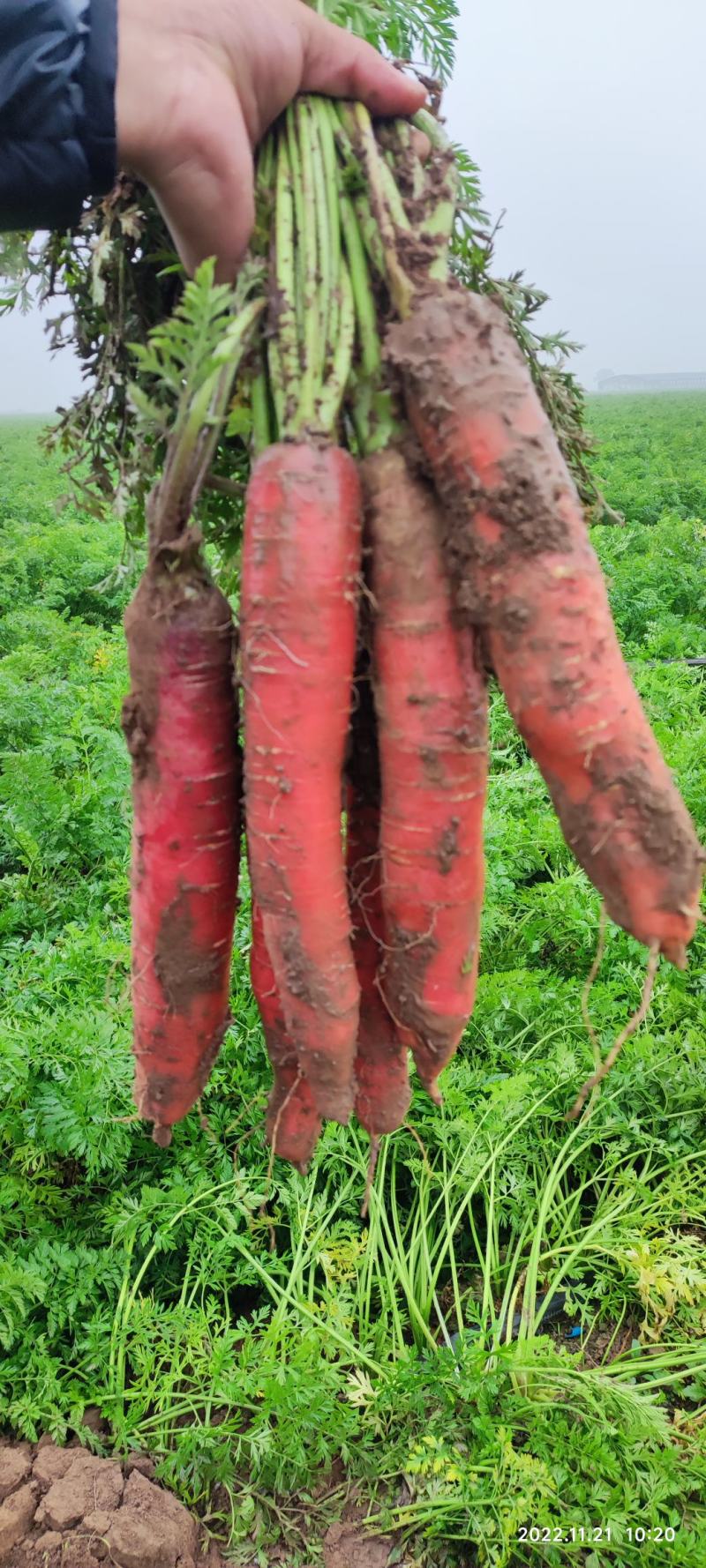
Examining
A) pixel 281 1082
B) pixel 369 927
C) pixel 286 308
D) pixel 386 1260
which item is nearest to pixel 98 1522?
pixel 386 1260

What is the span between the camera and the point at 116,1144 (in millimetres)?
2465

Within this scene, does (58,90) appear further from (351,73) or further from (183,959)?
(183,959)

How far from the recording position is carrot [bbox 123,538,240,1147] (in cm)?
129

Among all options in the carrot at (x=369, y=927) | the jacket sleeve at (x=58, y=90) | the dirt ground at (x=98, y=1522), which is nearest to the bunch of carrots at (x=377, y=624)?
the carrot at (x=369, y=927)

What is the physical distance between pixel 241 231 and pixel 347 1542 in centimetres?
262

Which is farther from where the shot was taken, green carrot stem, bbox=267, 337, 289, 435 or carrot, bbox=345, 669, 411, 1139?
carrot, bbox=345, 669, 411, 1139

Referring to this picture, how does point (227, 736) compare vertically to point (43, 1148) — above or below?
above

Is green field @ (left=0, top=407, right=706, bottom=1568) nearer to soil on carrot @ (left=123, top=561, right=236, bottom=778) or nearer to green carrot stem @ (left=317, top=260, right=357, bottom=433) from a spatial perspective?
soil on carrot @ (left=123, top=561, right=236, bottom=778)

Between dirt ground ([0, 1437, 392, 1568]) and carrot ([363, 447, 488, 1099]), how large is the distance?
4.48 feet

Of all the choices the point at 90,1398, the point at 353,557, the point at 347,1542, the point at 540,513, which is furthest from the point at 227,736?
the point at 347,1542

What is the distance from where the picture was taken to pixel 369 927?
1545 millimetres

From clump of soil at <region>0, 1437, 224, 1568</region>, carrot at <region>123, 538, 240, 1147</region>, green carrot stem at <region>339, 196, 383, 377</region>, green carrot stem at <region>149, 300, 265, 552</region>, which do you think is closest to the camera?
green carrot stem at <region>149, 300, 265, 552</region>

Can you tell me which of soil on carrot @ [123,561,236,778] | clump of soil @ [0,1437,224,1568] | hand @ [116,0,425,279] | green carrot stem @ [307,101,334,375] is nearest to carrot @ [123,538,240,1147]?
soil on carrot @ [123,561,236,778]

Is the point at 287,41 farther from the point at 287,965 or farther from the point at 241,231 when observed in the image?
the point at 287,965
